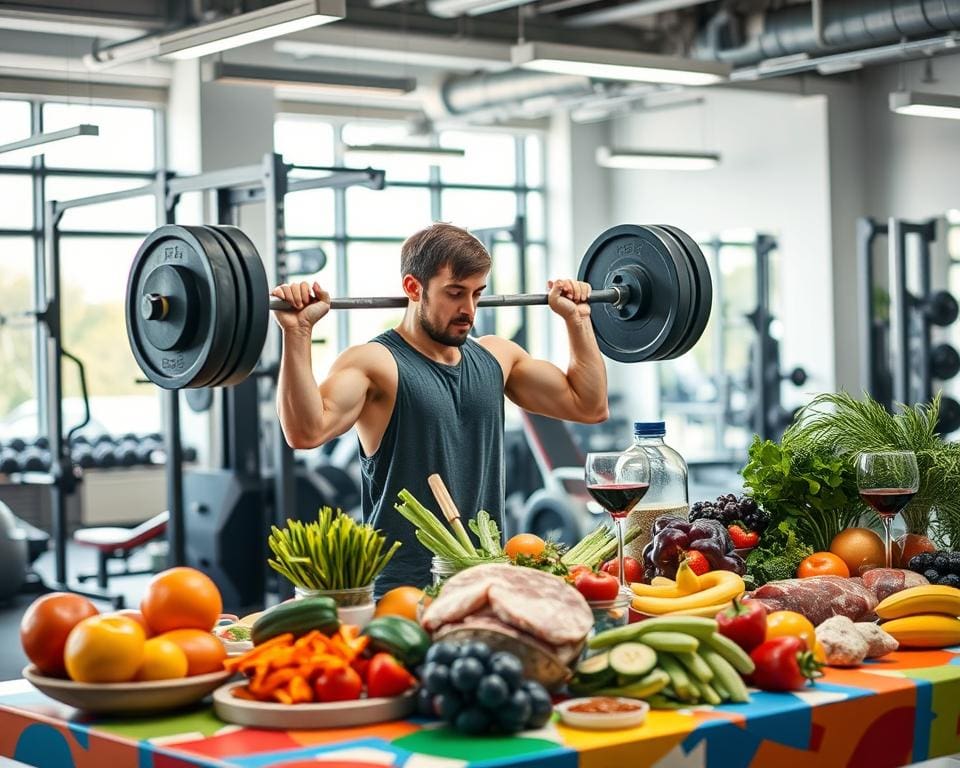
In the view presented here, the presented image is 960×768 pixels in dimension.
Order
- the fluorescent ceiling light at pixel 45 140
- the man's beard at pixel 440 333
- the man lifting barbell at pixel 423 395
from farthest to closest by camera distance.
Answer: the fluorescent ceiling light at pixel 45 140
the man's beard at pixel 440 333
the man lifting barbell at pixel 423 395

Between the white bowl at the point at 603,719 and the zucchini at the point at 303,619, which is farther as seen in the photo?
the zucchini at the point at 303,619

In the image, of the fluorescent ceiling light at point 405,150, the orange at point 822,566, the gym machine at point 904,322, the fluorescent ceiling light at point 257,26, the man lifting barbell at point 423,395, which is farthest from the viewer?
the fluorescent ceiling light at point 405,150

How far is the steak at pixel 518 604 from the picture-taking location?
1.99m

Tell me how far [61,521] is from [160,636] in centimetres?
633

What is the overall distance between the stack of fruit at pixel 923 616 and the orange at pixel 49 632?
1.36m

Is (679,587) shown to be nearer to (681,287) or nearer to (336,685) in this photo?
(336,685)

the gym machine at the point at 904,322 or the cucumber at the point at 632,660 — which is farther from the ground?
the gym machine at the point at 904,322

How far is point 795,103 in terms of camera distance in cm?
1234

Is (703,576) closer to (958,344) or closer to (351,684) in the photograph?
(351,684)

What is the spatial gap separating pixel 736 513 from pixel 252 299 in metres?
1.07

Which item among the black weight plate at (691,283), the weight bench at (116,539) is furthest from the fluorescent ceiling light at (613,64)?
the black weight plate at (691,283)

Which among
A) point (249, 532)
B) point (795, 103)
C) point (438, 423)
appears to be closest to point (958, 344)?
point (795, 103)

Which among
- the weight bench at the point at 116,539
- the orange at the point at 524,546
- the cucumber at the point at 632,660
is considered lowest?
the weight bench at the point at 116,539

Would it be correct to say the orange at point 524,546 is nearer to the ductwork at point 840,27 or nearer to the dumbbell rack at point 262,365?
the dumbbell rack at point 262,365
